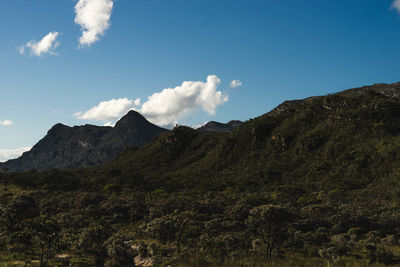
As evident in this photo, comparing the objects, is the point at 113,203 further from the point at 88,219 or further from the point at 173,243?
the point at 173,243

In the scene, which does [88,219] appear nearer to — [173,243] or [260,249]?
[173,243]

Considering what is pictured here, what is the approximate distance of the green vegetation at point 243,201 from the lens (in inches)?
1228

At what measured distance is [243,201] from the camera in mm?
59844

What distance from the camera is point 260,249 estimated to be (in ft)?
101

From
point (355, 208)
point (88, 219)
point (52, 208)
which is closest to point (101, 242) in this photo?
point (88, 219)

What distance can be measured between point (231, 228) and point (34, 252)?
23.6m

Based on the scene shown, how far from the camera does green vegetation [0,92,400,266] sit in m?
31.2

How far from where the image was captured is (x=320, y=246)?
116 ft

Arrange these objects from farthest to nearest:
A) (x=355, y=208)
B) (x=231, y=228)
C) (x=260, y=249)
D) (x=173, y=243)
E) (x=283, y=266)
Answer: (x=355, y=208), (x=231, y=228), (x=173, y=243), (x=260, y=249), (x=283, y=266)

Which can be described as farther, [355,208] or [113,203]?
[113,203]

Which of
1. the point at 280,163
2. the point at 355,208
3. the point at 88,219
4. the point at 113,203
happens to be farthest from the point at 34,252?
the point at 280,163

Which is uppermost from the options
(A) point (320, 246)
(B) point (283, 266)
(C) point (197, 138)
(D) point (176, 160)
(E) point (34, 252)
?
(C) point (197, 138)

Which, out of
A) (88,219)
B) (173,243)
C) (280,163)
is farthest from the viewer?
(280,163)

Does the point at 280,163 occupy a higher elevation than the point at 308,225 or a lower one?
higher
